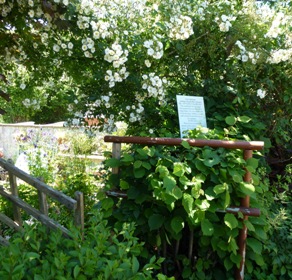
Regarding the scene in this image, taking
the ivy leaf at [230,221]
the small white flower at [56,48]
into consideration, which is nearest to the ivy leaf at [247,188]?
the ivy leaf at [230,221]

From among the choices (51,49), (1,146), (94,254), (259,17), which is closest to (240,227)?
(94,254)

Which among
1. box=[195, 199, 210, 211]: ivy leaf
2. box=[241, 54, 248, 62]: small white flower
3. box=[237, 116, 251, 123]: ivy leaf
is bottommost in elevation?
box=[195, 199, 210, 211]: ivy leaf

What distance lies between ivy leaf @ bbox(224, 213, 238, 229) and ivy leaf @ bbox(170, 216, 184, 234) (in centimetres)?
25

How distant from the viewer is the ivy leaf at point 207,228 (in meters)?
2.23

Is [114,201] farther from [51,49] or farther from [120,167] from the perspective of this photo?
[51,49]

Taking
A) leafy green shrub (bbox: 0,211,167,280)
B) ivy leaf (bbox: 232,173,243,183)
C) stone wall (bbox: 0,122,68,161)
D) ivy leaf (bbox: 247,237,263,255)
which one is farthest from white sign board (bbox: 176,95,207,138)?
stone wall (bbox: 0,122,68,161)

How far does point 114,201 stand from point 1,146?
6.45 metres

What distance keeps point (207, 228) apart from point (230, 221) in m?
0.14

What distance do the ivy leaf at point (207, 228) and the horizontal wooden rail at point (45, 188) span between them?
0.74 metres

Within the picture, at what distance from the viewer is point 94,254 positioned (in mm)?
1605

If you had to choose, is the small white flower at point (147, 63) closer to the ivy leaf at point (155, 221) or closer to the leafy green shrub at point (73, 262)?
the ivy leaf at point (155, 221)

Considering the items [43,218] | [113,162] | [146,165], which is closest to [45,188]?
[43,218]

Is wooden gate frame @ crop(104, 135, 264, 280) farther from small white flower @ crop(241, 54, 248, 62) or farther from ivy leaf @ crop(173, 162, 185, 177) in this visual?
small white flower @ crop(241, 54, 248, 62)

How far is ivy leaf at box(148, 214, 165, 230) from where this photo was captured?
7.60 feet
